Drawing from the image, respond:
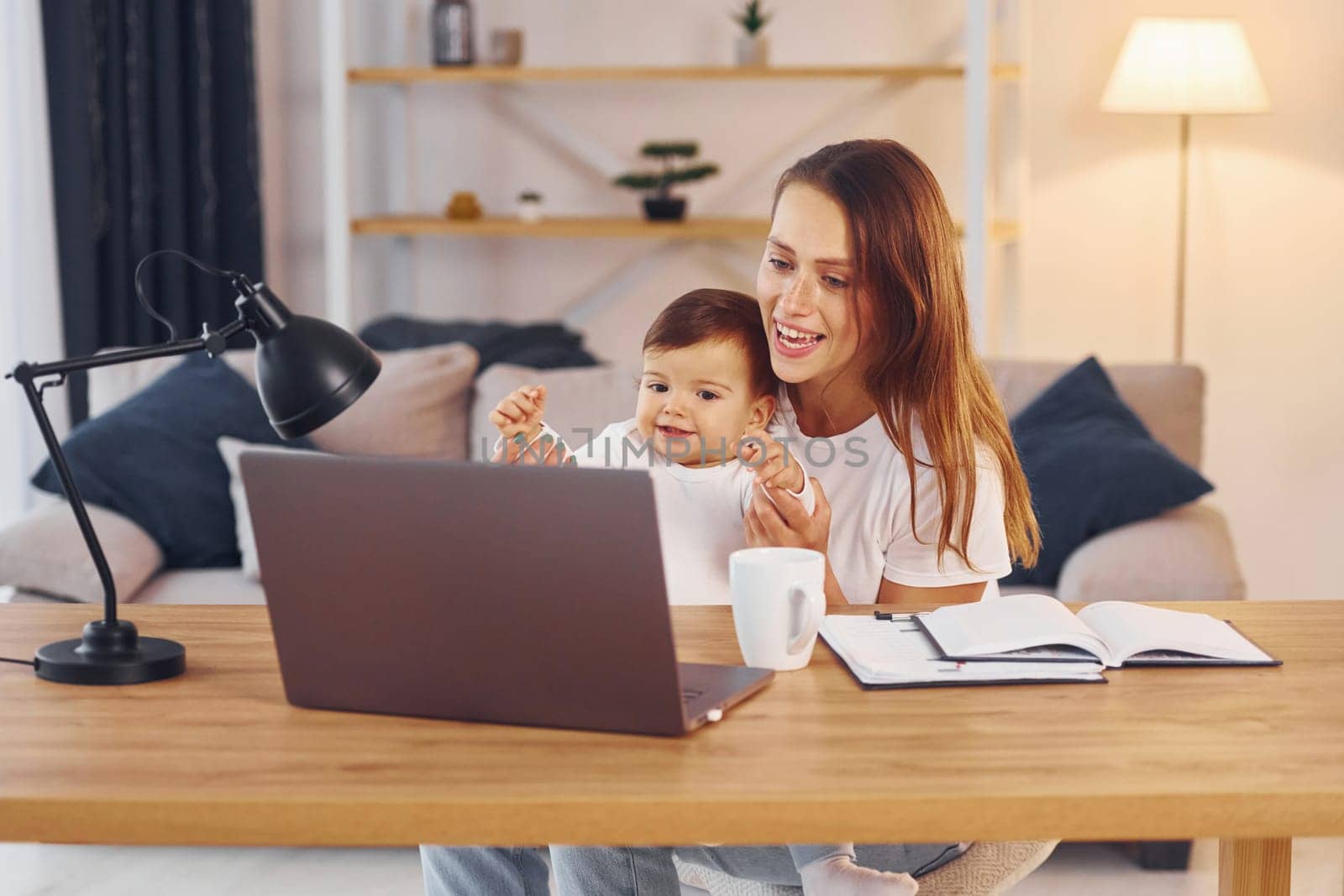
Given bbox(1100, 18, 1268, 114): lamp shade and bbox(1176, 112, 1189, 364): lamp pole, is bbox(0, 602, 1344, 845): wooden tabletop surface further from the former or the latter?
bbox(1176, 112, 1189, 364): lamp pole

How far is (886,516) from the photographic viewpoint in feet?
5.24

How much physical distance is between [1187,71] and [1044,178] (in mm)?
480

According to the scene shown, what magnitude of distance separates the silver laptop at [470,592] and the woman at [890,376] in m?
0.48

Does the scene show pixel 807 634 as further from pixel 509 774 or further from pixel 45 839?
pixel 45 839

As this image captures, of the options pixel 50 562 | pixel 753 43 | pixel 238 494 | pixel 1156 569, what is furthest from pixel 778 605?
pixel 753 43

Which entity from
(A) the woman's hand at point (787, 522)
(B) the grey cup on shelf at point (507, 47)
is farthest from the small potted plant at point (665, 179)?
(A) the woman's hand at point (787, 522)

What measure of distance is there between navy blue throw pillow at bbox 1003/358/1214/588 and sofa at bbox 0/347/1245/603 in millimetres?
34

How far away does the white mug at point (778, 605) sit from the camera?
1152mm

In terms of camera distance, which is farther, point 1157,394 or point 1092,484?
point 1157,394

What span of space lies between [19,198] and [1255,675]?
2781mm

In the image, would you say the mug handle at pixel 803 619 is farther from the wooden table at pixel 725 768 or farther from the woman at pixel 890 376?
the woman at pixel 890 376

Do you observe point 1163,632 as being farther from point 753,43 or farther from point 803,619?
point 753,43

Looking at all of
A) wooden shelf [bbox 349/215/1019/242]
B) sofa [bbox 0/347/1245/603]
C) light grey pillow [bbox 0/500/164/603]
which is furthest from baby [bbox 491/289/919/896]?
wooden shelf [bbox 349/215/1019/242]

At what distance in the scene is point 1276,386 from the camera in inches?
146
